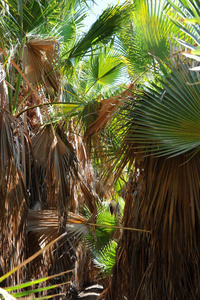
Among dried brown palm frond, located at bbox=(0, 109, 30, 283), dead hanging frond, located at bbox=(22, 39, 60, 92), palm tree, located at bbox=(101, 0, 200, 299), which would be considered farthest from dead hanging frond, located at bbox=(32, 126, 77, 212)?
palm tree, located at bbox=(101, 0, 200, 299)

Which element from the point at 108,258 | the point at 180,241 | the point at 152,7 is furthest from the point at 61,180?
the point at 152,7

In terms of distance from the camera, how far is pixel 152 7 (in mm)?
4129

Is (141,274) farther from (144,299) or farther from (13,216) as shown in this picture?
(13,216)

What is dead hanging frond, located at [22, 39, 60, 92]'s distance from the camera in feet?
13.5

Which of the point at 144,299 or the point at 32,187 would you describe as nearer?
the point at 144,299

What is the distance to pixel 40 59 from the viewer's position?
4320mm

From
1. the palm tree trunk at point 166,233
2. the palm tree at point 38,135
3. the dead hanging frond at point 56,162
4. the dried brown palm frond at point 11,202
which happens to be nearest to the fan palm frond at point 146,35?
the palm tree at point 38,135

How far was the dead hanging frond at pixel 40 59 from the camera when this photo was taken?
4129 millimetres

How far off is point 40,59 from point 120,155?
1.74m

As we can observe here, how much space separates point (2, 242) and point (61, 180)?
1.01m

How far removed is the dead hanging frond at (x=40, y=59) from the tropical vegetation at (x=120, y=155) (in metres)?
0.01

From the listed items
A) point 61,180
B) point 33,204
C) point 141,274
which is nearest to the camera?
point 141,274

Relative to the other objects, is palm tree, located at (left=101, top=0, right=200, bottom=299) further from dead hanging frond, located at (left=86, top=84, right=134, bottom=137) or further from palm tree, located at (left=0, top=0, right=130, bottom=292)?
palm tree, located at (left=0, top=0, right=130, bottom=292)

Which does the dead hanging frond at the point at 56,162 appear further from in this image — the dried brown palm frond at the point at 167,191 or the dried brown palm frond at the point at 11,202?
the dried brown palm frond at the point at 167,191
